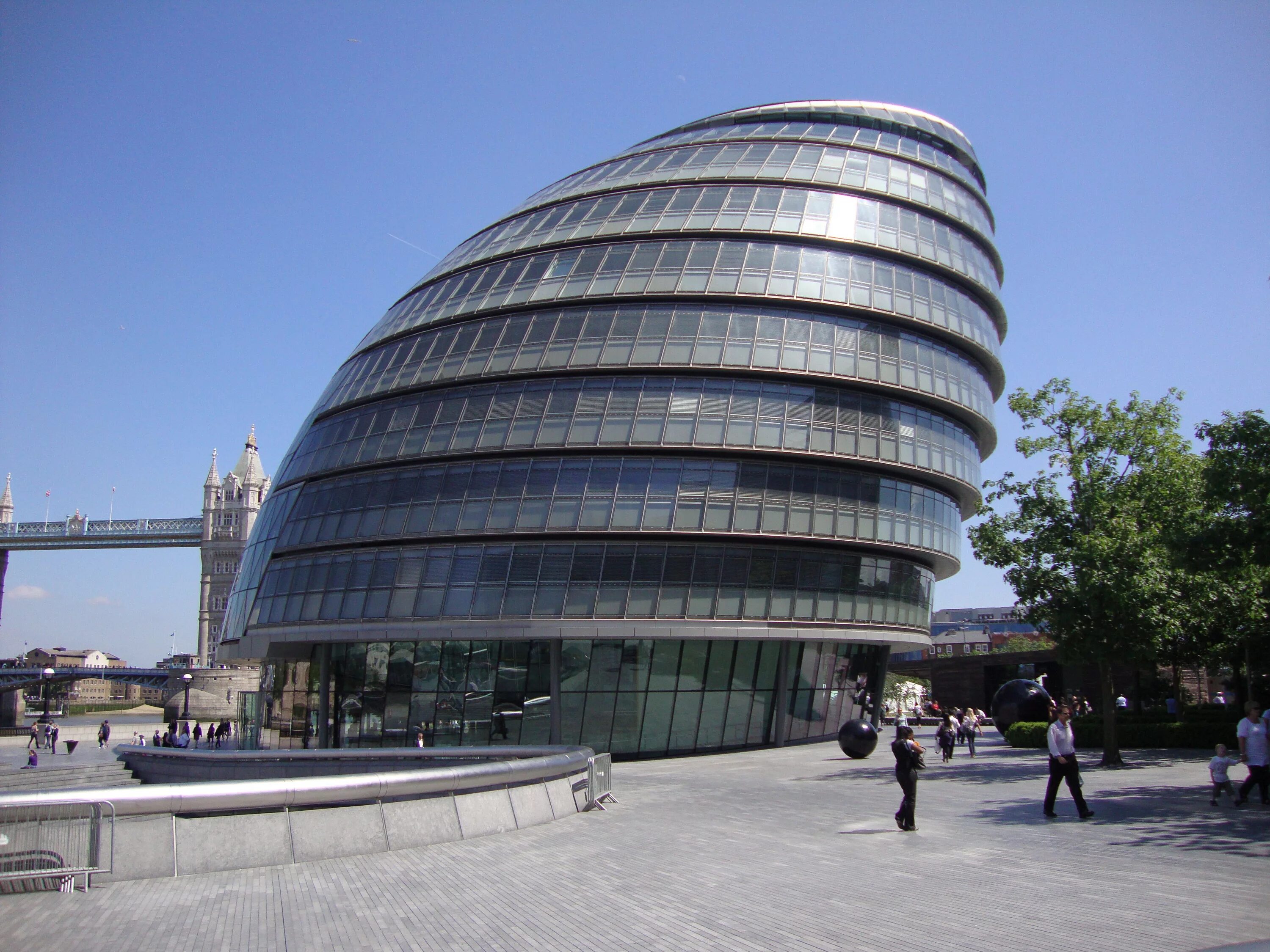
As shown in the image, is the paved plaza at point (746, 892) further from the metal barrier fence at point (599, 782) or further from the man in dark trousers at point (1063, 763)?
the metal barrier fence at point (599, 782)

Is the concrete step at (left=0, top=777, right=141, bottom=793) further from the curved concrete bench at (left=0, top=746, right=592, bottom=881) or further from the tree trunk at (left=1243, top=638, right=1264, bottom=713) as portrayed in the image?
the tree trunk at (left=1243, top=638, right=1264, bottom=713)

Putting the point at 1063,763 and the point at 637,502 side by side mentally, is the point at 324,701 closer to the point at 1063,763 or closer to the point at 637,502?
the point at 637,502

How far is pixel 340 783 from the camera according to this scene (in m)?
13.6

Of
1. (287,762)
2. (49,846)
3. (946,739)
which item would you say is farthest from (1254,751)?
(287,762)

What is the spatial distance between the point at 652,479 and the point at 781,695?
10.7 m

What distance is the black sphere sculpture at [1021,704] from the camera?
43.5 meters

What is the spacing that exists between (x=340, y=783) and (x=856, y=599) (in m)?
30.8

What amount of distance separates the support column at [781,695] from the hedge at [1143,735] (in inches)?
344

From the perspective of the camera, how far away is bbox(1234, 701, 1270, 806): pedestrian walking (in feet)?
58.4

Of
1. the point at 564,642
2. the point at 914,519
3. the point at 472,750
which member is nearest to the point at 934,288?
the point at 914,519

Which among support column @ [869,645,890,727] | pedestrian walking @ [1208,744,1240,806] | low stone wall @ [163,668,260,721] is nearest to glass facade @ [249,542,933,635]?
support column @ [869,645,890,727]

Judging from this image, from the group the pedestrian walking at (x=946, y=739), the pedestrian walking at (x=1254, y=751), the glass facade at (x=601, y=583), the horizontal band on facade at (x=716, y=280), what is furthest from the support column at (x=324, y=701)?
the pedestrian walking at (x=1254, y=751)

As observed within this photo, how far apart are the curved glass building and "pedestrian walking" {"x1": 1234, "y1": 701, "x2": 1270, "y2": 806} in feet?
70.2

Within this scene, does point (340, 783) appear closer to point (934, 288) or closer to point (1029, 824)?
point (1029, 824)
